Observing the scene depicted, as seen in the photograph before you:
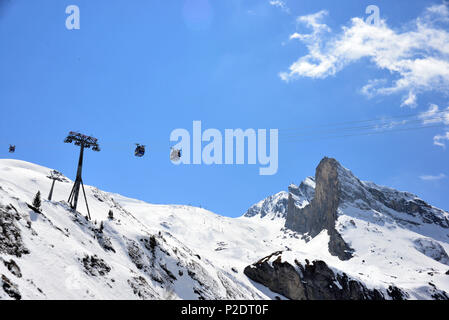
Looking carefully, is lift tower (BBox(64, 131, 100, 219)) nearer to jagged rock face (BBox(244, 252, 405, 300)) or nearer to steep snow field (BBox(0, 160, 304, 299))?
steep snow field (BBox(0, 160, 304, 299))

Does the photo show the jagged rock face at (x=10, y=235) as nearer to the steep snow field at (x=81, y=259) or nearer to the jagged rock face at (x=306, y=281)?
the steep snow field at (x=81, y=259)

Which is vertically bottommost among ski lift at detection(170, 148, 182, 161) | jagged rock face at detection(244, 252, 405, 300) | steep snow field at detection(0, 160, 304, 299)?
jagged rock face at detection(244, 252, 405, 300)

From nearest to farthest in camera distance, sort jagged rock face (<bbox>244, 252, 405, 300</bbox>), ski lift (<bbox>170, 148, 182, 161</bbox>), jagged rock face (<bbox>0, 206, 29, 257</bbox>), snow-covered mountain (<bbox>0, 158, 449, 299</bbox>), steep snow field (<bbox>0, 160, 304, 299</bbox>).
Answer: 1. steep snow field (<bbox>0, 160, 304, 299</bbox>)
2. jagged rock face (<bbox>0, 206, 29, 257</bbox>)
3. snow-covered mountain (<bbox>0, 158, 449, 299</bbox>)
4. ski lift (<bbox>170, 148, 182, 161</bbox>)
5. jagged rock face (<bbox>244, 252, 405, 300</bbox>)

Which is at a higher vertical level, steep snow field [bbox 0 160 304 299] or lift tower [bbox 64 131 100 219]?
lift tower [bbox 64 131 100 219]

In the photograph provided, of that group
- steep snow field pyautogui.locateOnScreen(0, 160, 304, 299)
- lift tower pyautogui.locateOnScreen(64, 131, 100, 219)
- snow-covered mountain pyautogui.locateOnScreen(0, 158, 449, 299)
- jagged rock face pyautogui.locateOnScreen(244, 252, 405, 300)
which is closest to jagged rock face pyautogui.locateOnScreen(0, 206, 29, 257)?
snow-covered mountain pyautogui.locateOnScreen(0, 158, 449, 299)

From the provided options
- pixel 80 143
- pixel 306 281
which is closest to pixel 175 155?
pixel 80 143

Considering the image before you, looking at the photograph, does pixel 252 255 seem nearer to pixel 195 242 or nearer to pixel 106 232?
pixel 195 242

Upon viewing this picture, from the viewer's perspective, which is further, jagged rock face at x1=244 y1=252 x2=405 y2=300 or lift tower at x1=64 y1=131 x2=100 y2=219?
jagged rock face at x1=244 y1=252 x2=405 y2=300

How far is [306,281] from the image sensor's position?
80875 mm

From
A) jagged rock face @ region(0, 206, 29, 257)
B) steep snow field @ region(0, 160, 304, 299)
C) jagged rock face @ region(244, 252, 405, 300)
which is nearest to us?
steep snow field @ region(0, 160, 304, 299)

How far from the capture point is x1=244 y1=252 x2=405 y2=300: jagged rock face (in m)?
78.4

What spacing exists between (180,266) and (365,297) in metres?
62.3

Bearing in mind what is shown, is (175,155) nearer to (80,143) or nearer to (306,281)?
(80,143)
